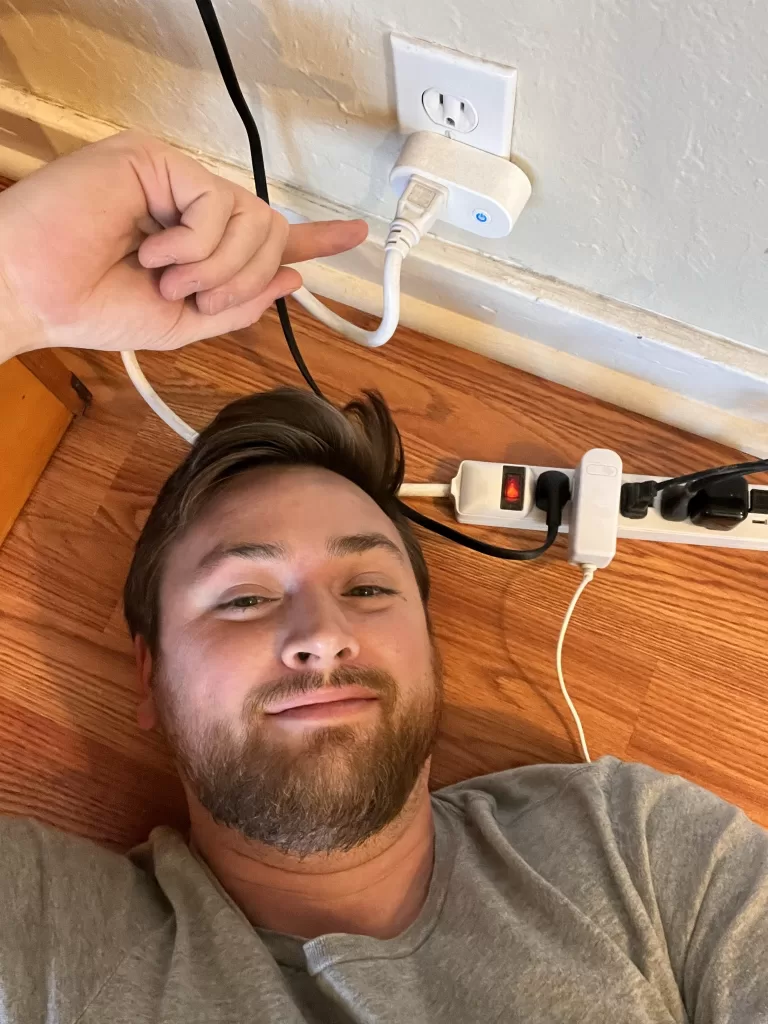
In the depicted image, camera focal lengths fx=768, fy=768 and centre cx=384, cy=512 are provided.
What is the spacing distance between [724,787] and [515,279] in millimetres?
630

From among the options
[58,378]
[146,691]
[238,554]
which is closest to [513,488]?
[238,554]

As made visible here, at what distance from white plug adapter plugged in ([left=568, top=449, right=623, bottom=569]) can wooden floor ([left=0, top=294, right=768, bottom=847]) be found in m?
0.09

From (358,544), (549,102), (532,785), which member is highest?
(549,102)

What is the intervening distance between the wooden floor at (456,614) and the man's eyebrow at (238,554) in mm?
292

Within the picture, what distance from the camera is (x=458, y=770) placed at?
0.92 meters

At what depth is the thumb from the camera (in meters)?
0.64

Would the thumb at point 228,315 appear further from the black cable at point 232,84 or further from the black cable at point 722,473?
the black cable at point 722,473

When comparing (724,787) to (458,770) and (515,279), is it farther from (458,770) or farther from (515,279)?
(515,279)

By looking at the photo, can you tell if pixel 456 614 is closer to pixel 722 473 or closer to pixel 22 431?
pixel 722 473

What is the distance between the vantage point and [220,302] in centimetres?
60

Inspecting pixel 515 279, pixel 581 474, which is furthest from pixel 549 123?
pixel 581 474

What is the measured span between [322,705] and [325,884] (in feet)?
0.60

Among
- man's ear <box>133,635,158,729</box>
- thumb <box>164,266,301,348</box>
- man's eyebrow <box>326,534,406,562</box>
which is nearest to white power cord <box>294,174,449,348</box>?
thumb <box>164,266,301,348</box>

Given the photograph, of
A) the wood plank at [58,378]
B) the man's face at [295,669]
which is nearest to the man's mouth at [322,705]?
the man's face at [295,669]
